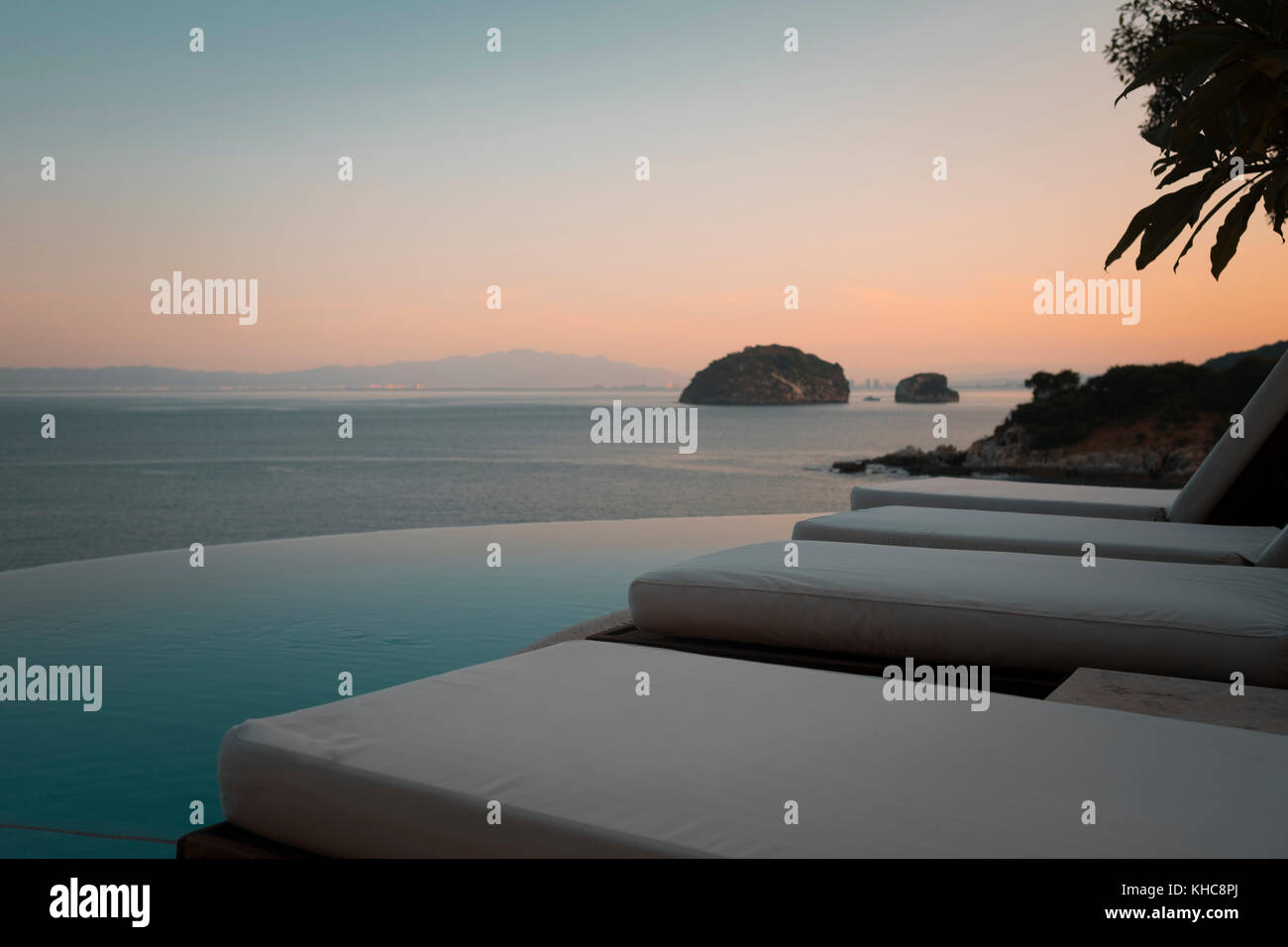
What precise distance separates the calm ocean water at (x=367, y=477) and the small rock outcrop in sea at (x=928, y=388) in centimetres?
1002

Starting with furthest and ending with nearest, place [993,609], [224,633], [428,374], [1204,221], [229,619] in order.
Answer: [428,374], [229,619], [224,633], [993,609], [1204,221]

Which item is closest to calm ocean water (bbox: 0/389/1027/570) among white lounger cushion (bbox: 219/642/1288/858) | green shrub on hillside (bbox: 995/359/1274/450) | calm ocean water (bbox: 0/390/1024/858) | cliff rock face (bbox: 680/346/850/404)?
calm ocean water (bbox: 0/390/1024/858)

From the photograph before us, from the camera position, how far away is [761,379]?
59219 millimetres

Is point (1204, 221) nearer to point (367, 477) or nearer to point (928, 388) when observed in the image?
point (367, 477)

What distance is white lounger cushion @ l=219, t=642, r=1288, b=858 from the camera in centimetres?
93

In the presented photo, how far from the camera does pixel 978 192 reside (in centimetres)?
1305

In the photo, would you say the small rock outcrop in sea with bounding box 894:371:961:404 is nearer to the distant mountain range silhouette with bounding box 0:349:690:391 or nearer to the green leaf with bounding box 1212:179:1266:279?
the distant mountain range silhouette with bounding box 0:349:690:391

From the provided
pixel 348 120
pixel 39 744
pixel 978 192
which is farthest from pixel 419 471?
pixel 39 744

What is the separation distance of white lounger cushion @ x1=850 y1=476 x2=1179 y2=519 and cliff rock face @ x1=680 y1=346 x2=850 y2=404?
54.9 metres

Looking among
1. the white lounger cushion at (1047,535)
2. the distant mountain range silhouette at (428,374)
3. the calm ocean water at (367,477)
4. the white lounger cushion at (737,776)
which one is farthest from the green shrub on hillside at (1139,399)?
the white lounger cushion at (737,776)

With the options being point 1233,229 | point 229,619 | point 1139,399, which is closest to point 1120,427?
point 1139,399

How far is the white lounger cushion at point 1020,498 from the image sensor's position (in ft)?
12.8

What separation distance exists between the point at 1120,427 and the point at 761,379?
40576 mm

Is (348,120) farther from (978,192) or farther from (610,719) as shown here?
(610,719)
